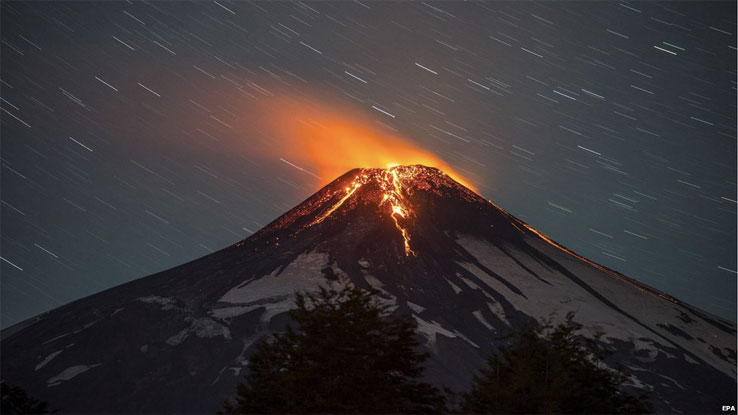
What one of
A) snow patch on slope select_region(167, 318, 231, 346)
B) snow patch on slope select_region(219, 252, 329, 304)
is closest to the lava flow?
snow patch on slope select_region(219, 252, 329, 304)

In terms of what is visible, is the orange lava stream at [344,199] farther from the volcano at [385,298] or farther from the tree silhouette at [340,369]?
the tree silhouette at [340,369]

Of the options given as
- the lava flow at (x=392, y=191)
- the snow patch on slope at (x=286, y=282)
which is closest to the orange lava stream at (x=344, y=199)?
the lava flow at (x=392, y=191)

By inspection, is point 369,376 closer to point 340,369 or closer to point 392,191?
point 340,369

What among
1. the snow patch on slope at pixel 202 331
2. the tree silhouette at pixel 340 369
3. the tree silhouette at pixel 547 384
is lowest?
the snow patch on slope at pixel 202 331

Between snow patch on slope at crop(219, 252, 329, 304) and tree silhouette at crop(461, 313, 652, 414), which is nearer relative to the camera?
tree silhouette at crop(461, 313, 652, 414)

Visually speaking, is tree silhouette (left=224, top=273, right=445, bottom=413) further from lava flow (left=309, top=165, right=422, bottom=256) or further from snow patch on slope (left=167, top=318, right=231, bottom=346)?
lava flow (left=309, top=165, right=422, bottom=256)

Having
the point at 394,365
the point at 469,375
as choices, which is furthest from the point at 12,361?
the point at 394,365


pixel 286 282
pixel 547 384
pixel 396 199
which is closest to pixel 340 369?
pixel 547 384
